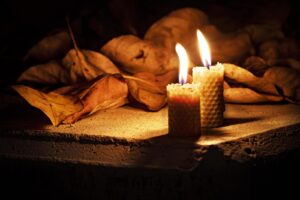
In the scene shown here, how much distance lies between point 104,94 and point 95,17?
0.94 meters

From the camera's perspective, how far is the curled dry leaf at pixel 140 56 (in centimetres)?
244

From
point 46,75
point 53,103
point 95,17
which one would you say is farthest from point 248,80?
point 95,17

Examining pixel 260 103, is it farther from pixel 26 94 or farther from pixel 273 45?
pixel 26 94

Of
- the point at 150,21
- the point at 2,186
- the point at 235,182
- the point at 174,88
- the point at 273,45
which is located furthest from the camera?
the point at 150,21

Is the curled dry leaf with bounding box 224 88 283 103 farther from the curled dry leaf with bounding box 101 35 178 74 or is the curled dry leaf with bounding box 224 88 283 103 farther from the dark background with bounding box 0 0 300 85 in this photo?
the dark background with bounding box 0 0 300 85

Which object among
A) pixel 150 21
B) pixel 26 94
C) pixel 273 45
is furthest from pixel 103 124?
pixel 150 21

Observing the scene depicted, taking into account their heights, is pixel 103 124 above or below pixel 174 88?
below

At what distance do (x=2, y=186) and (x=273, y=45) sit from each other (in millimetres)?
1375

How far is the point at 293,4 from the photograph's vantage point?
129 inches

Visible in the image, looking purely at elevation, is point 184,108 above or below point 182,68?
below

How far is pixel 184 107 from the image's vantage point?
5.58 feet

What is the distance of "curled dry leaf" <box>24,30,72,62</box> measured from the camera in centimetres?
262

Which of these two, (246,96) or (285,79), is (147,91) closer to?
(246,96)

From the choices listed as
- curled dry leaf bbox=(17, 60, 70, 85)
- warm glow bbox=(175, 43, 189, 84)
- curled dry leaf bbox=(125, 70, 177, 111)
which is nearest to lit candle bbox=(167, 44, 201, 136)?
warm glow bbox=(175, 43, 189, 84)
